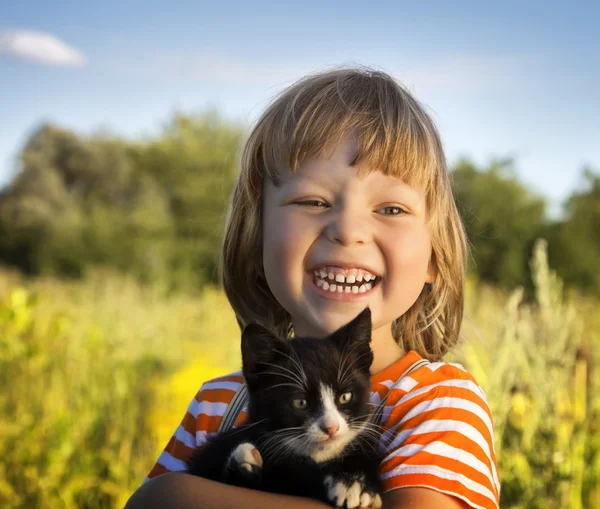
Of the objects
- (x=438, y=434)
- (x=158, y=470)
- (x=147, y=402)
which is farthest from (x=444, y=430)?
(x=147, y=402)

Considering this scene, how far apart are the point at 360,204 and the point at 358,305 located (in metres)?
0.26

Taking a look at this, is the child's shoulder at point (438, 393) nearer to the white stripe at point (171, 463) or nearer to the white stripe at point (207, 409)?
the white stripe at point (207, 409)

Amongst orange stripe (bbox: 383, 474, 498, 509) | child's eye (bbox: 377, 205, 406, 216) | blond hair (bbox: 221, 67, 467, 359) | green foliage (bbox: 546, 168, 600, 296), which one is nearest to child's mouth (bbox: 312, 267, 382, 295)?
child's eye (bbox: 377, 205, 406, 216)

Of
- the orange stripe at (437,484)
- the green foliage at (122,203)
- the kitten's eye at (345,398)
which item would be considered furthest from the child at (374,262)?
the green foliage at (122,203)

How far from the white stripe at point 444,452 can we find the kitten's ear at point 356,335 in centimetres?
22

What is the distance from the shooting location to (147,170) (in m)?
30.3

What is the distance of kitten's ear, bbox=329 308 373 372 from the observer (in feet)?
5.37

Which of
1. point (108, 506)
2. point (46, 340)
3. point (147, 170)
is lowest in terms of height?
point (108, 506)

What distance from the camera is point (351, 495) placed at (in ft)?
4.73

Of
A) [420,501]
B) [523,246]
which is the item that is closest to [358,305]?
[420,501]

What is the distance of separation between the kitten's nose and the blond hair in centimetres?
67

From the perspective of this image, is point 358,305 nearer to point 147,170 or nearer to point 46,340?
point 46,340

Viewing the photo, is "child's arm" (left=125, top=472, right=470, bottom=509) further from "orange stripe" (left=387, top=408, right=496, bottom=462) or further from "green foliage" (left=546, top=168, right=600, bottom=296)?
"green foliage" (left=546, top=168, right=600, bottom=296)

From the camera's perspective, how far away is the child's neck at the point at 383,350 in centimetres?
197
